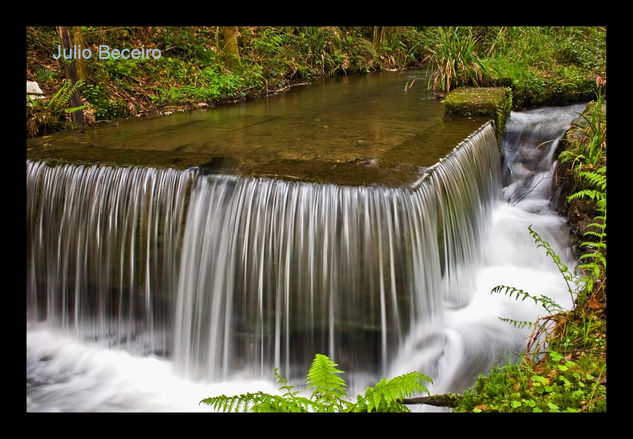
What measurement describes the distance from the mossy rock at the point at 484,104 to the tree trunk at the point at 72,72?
5.73 meters

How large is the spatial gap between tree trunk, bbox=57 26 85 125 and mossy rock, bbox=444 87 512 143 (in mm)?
5731

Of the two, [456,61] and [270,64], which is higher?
[270,64]

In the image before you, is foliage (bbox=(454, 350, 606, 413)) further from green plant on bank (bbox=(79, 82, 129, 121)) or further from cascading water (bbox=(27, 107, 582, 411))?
green plant on bank (bbox=(79, 82, 129, 121))

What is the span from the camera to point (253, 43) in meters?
13.4

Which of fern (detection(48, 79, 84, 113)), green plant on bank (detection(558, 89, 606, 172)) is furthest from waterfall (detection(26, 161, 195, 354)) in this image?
green plant on bank (detection(558, 89, 606, 172))

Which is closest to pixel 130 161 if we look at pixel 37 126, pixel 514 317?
pixel 37 126

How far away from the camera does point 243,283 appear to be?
195 inches

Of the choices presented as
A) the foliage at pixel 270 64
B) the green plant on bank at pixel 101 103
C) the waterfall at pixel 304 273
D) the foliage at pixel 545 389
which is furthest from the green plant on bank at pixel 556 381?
the green plant on bank at pixel 101 103

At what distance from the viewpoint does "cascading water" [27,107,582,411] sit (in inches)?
185

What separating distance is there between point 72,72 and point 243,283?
5.67 metres

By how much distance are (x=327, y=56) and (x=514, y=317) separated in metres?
10.8

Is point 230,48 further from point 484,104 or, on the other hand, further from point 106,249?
point 106,249

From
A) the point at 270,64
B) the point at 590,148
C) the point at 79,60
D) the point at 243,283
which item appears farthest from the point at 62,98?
the point at 590,148

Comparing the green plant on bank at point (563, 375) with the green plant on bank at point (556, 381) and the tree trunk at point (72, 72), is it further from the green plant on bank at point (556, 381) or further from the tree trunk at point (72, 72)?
the tree trunk at point (72, 72)
